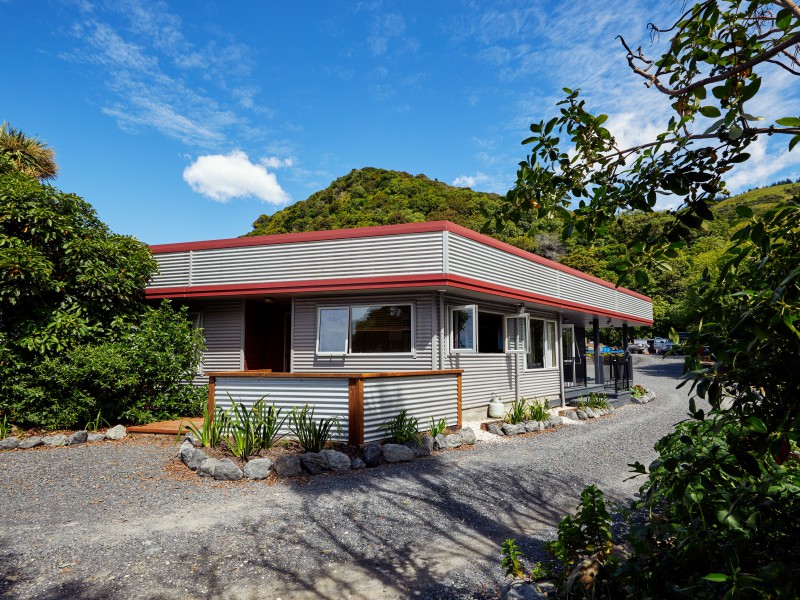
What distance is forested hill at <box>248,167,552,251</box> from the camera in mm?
56438

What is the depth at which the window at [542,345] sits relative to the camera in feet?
48.8

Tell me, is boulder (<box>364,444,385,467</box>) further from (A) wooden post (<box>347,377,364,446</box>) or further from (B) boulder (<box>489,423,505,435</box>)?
(B) boulder (<box>489,423,505,435</box>)

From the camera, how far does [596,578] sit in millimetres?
3000

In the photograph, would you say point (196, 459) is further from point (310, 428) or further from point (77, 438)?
point (77, 438)

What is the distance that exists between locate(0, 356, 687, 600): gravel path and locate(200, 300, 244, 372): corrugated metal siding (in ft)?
14.2

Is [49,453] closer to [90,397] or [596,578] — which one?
[90,397]

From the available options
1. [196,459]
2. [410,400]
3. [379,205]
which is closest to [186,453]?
[196,459]

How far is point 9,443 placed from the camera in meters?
8.59

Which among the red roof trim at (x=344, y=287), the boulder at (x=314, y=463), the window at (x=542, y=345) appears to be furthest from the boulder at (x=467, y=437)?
the window at (x=542, y=345)

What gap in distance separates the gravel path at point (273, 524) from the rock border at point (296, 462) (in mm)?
230

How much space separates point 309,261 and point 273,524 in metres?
7.48

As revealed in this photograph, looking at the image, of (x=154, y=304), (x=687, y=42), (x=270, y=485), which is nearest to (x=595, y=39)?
(x=687, y=42)

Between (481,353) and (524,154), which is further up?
(524,154)

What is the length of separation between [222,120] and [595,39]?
15454 millimetres
